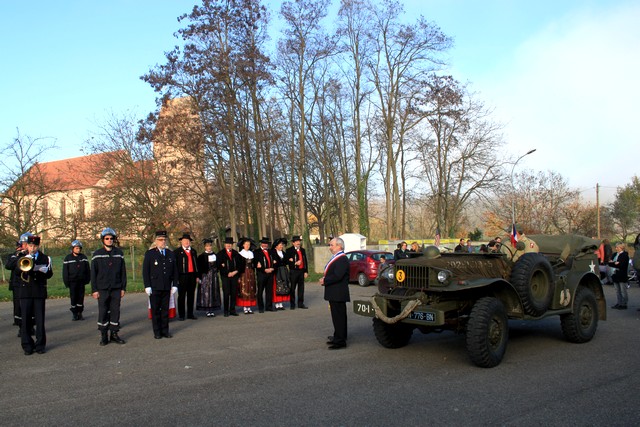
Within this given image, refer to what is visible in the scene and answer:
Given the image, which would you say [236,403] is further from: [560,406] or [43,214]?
[43,214]

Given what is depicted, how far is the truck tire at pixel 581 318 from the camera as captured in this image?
857cm

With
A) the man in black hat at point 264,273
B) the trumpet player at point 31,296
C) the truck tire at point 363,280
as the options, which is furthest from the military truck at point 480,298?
the truck tire at point 363,280

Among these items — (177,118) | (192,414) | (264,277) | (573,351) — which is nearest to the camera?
(192,414)

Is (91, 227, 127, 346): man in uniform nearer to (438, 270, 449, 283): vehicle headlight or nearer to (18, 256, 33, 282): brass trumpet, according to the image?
(18, 256, 33, 282): brass trumpet

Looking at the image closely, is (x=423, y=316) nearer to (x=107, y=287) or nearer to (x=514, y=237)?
(x=514, y=237)

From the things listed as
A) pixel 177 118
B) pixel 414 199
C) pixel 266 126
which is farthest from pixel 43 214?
pixel 414 199

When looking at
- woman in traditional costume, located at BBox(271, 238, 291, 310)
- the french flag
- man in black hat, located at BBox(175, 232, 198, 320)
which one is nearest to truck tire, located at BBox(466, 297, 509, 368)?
the french flag

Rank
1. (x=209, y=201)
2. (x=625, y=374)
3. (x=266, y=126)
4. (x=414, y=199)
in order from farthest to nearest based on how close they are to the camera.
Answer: (x=414, y=199), (x=266, y=126), (x=209, y=201), (x=625, y=374)

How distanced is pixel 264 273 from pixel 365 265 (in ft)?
28.5

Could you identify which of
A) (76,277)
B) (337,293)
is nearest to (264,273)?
(76,277)

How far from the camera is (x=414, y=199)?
4769cm

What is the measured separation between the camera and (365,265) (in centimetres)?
2125

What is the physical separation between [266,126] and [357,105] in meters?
9.32

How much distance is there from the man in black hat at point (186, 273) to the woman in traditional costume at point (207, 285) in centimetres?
30
